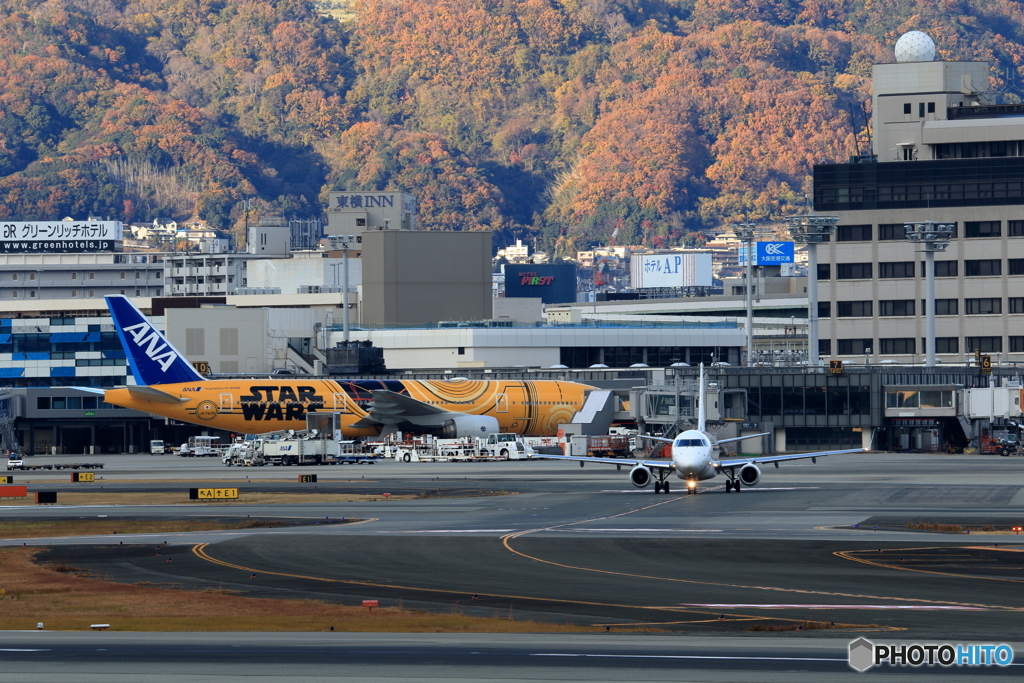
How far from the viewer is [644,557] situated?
153ft

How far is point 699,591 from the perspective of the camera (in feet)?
128

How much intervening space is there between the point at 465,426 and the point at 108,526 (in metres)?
60.1

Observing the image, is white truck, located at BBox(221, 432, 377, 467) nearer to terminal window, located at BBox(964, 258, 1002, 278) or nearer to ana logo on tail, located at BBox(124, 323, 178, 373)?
ana logo on tail, located at BBox(124, 323, 178, 373)

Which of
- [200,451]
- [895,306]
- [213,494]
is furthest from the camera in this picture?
[895,306]

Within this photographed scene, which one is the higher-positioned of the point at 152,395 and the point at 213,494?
the point at 152,395

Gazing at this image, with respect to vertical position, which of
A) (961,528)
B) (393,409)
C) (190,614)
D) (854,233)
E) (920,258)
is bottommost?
(190,614)

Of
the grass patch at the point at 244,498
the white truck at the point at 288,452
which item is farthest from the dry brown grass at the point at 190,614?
the white truck at the point at 288,452

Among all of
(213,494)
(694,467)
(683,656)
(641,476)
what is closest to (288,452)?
(213,494)

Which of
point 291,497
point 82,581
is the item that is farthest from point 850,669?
point 291,497

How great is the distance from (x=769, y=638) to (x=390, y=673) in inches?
336

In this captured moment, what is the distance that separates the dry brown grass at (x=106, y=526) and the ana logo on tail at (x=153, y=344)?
5237 centimetres

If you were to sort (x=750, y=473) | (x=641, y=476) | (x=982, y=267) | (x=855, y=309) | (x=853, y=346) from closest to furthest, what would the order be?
(x=641, y=476)
(x=750, y=473)
(x=982, y=267)
(x=855, y=309)
(x=853, y=346)

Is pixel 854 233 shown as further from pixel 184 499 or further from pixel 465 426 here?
pixel 184 499

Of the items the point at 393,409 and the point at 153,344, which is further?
the point at 393,409
